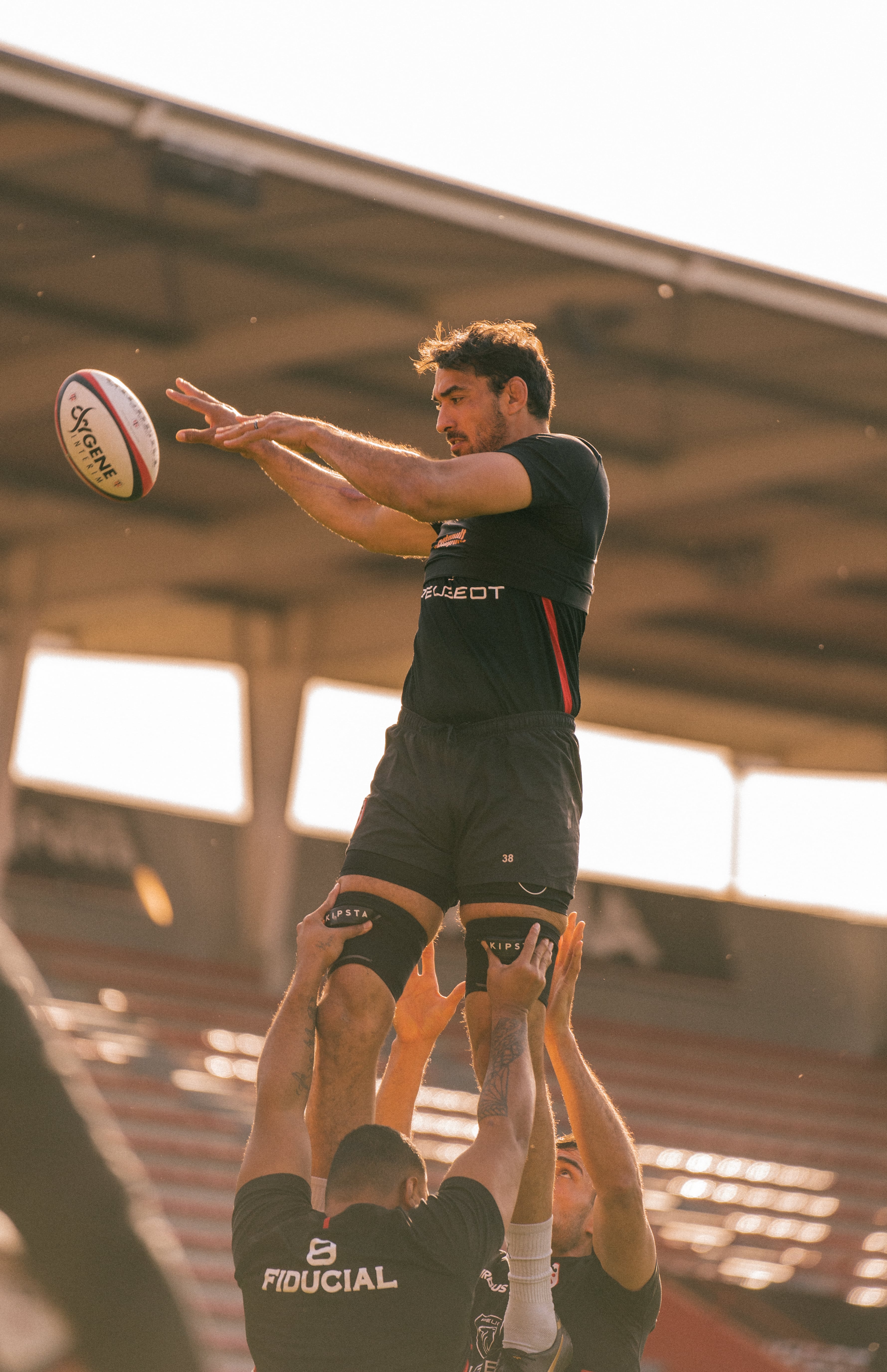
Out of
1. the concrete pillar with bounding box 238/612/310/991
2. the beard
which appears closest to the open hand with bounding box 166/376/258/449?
the beard

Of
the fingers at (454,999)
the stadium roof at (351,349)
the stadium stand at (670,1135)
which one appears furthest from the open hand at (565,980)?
the stadium roof at (351,349)

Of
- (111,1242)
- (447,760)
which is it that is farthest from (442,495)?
(111,1242)

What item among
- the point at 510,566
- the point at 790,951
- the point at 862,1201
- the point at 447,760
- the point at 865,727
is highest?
the point at 865,727

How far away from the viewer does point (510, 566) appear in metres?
3.94

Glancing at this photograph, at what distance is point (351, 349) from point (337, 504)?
35.6 feet

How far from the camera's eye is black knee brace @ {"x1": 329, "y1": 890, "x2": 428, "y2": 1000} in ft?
12.0

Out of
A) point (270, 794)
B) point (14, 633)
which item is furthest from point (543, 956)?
point (270, 794)

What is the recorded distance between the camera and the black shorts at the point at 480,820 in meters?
3.72

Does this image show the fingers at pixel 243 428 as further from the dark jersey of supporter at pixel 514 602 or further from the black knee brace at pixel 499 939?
the black knee brace at pixel 499 939

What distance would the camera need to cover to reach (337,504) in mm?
4324

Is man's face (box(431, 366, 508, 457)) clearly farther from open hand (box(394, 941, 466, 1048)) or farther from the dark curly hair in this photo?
open hand (box(394, 941, 466, 1048))

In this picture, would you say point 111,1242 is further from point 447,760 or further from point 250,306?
point 250,306

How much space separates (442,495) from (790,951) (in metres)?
21.3

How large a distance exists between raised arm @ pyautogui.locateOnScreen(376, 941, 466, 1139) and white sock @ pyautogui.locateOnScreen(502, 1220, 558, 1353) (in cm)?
42
